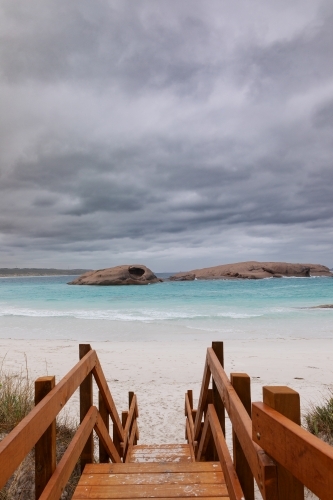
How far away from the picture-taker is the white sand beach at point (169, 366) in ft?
23.7

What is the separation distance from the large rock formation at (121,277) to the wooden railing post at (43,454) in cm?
6856

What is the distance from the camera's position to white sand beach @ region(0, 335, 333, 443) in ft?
23.7

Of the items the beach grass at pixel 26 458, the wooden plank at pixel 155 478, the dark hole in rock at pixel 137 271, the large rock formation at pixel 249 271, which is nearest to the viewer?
the wooden plank at pixel 155 478

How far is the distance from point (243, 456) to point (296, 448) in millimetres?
1166

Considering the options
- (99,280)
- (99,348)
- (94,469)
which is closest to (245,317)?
(99,348)

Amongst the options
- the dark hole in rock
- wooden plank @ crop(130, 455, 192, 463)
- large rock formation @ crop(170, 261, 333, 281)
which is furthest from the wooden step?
large rock formation @ crop(170, 261, 333, 281)

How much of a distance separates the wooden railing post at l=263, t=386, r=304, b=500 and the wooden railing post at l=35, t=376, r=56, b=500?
1.24m

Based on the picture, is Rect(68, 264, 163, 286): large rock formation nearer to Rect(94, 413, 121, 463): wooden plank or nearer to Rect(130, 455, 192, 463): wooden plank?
Rect(130, 455, 192, 463): wooden plank

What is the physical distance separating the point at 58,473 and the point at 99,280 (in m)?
70.5

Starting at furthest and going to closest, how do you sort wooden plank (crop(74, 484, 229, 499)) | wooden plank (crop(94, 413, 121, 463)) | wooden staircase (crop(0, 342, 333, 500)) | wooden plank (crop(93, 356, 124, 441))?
1. wooden plank (crop(93, 356, 124, 441))
2. wooden plank (crop(94, 413, 121, 463))
3. wooden plank (crop(74, 484, 229, 499))
4. wooden staircase (crop(0, 342, 333, 500))

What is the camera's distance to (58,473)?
2.01 metres

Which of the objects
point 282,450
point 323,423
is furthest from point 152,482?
point 323,423

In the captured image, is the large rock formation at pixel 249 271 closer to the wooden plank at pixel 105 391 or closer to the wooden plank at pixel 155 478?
the wooden plank at pixel 105 391

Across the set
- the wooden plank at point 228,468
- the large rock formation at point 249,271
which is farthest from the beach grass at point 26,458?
the large rock formation at point 249,271
